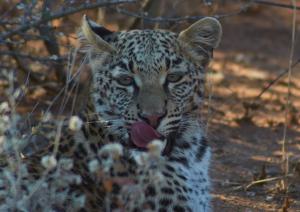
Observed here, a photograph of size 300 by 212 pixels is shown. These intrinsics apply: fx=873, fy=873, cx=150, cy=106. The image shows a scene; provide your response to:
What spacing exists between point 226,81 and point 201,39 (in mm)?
4618

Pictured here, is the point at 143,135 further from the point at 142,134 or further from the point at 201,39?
the point at 201,39

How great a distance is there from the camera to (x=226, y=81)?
10883 millimetres

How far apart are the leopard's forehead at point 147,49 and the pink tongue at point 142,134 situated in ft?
1.43

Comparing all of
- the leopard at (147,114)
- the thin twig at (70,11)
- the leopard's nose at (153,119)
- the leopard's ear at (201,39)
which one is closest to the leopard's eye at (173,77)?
the leopard at (147,114)

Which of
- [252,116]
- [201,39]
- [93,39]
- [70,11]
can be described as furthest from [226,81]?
[93,39]

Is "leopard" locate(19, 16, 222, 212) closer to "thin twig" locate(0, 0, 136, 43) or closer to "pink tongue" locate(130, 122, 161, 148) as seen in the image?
"pink tongue" locate(130, 122, 161, 148)

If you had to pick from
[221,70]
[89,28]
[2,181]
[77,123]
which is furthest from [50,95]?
[77,123]

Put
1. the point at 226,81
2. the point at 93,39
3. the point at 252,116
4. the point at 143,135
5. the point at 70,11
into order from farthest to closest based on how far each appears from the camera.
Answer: the point at 226,81 < the point at 252,116 < the point at 70,11 < the point at 93,39 < the point at 143,135

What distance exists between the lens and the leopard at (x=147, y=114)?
5.75 metres

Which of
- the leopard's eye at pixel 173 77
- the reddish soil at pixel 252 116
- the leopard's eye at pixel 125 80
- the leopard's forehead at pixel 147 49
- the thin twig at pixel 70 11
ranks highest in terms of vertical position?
the thin twig at pixel 70 11

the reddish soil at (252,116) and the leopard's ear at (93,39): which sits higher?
the leopard's ear at (93,39)

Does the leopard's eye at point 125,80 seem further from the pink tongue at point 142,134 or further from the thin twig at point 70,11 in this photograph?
the thin twig at point 70,11

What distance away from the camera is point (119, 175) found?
19.1 feet

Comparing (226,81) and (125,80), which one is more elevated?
(125,80)
